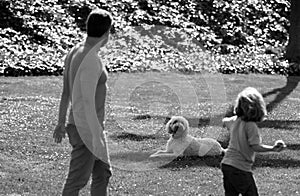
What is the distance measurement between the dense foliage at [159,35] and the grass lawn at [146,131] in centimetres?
104

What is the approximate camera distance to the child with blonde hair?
5.54 m

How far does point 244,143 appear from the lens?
18.3ft

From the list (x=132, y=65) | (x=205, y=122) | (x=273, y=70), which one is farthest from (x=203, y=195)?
(x=273, y=70)

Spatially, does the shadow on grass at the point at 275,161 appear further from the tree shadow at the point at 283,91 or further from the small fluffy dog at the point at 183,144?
the tree shadow at the point at 283,91

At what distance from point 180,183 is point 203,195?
0.52 m

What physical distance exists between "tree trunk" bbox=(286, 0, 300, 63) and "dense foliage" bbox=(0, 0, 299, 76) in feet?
1.12

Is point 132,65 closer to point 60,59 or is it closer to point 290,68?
point 60,59

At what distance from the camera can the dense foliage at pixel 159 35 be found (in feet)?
60.2

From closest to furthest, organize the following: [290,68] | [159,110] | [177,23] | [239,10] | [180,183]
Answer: [180,183] → [159,110] → [290,68] → [177,23] → [239,10]

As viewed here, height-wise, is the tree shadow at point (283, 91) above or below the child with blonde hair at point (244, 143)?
below

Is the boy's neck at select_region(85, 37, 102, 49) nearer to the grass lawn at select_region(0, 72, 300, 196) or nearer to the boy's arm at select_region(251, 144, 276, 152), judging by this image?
the boy's arm at select_region(251, 144, 276, 152)

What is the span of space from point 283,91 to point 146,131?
6588mm

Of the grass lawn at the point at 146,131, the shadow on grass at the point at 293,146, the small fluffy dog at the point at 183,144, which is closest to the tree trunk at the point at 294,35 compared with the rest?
the grass lawn at the point at 146,131

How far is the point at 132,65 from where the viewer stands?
18203 mm
